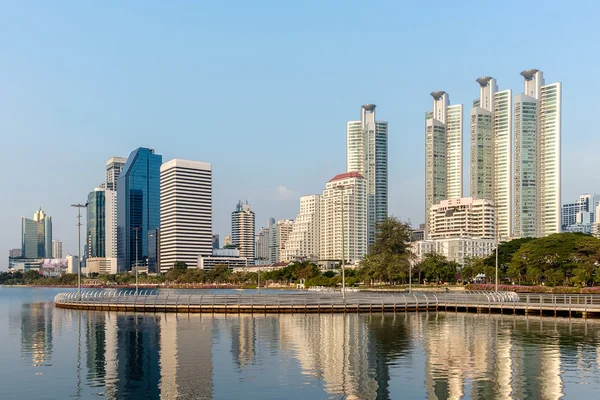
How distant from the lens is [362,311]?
298ft

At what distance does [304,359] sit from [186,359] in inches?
366

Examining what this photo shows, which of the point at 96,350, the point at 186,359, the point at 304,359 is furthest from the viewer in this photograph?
the point at 96,350

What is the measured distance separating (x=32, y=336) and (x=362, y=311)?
143 feet

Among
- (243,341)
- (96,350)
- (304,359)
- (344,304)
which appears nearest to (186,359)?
(304,359)

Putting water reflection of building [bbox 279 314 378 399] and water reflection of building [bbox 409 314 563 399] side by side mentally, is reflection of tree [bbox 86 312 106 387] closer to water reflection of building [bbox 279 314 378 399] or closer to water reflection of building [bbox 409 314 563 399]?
water reflection of building [bbox 279 314 378 399]

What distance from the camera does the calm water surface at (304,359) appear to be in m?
38.6

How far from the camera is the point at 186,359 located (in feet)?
165

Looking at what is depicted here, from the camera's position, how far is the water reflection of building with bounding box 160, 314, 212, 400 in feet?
126

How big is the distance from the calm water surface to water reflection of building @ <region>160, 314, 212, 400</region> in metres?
0.10

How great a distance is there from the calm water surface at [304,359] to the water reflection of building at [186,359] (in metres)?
0.10

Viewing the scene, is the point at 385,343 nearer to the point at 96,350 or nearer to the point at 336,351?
the point at 336,351

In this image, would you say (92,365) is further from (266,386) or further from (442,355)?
(442,355)

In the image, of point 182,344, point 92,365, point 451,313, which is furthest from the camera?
point 451,313

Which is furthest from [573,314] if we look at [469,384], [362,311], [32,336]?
[32,336]
